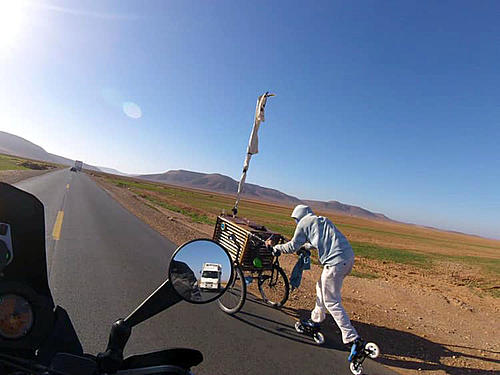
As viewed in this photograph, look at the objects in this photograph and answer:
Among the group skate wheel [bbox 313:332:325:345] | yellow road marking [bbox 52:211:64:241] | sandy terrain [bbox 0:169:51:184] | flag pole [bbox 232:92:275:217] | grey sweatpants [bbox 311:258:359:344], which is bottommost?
sandy terrain [bbox 0:169:51:184]

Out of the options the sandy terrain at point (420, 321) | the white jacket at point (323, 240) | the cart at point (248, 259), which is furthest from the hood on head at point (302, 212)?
the sandy terrain at point (420, 321)

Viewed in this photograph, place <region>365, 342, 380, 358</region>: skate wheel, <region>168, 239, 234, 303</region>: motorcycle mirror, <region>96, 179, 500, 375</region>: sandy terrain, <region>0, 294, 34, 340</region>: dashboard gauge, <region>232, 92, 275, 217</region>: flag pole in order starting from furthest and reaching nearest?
<region>232, 92, 275, 217</region>: flag pole → <region>96, 179, 500, 375</region>: sandy terrain → <region>365, 342, 380, 358</region>: skate wheel → <region>168, 239, 234, 303</region>: motorcycle mirror → <region>0, 294, 34, 340</region>: dashboard gauge

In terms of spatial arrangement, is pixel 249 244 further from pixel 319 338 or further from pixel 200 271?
pixel 200 271

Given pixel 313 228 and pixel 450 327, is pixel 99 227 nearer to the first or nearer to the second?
pixel 313 228

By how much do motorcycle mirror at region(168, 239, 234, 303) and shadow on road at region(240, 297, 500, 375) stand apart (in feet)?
10.0

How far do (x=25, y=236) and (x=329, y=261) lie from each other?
385 cm

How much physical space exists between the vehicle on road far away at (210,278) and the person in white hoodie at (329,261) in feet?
9.21

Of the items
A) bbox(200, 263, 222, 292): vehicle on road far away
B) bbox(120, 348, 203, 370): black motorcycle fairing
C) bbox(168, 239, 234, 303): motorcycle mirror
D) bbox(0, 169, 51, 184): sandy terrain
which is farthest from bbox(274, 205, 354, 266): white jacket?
bbox(0, 169, 51, 184): sandy terrain

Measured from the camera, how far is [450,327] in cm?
657

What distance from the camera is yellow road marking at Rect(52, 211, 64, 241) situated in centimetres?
810

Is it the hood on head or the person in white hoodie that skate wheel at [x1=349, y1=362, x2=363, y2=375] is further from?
the hood on head

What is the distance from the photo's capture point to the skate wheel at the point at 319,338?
4352 millimetres

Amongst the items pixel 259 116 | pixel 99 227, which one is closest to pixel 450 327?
pixel 259 116

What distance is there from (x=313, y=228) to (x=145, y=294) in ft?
10.7
